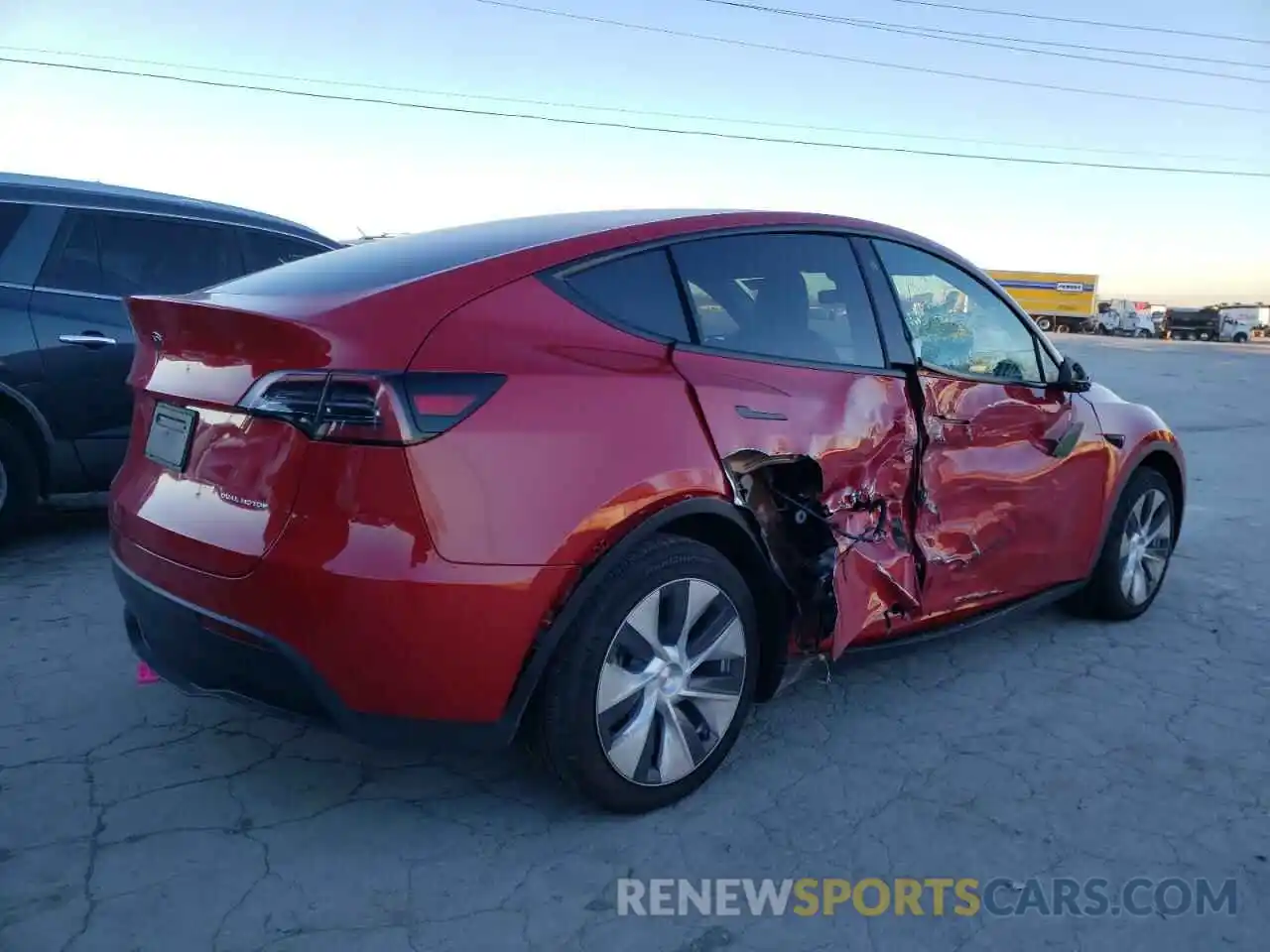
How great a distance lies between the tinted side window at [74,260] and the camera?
201 inches

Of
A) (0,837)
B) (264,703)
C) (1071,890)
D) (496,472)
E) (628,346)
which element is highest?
(628,346)

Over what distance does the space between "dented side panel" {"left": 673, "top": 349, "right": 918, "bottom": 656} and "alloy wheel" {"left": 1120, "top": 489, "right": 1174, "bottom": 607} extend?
1.67 m

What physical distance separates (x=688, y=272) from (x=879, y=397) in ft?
2.71

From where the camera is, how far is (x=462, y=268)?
2.61 metres

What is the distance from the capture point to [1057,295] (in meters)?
66.4

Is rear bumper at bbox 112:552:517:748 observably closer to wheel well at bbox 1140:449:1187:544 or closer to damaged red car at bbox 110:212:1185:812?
damaged red car at bbox 110:212:1185:812

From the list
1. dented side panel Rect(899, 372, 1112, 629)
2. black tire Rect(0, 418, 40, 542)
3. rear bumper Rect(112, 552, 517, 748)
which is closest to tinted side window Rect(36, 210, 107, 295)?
black tire Rect(0, 418, 40, 542)

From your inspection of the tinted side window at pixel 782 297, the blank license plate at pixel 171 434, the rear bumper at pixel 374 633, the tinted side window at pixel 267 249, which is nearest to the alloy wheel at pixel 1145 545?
the tinted side window at pixel 782 297

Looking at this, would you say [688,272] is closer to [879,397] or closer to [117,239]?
[879,397]

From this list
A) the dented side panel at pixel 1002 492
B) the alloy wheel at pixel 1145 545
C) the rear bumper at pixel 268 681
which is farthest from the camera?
the alloy wheel at pixel 1145 545

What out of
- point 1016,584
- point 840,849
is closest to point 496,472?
point 840,849

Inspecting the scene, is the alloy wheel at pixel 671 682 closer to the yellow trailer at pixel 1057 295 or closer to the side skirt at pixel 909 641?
the side skirt at pixel 909 641

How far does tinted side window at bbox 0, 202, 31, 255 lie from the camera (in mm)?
4965

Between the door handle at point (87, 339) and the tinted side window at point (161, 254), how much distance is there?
0.93 feet
